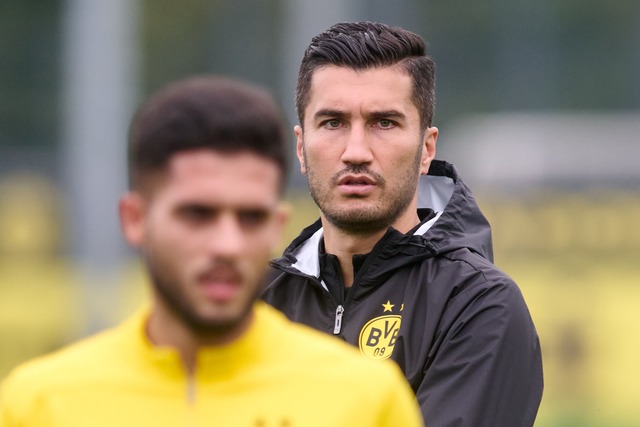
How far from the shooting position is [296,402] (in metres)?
2.49

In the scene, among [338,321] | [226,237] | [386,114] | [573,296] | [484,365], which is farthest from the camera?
[573,296]

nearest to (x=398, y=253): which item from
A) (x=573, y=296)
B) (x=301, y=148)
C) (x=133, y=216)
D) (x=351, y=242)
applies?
(x=351, y=242)

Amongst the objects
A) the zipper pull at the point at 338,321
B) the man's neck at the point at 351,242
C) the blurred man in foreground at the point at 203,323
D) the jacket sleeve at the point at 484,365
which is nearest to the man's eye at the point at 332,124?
the man's neck at the point at 351,242

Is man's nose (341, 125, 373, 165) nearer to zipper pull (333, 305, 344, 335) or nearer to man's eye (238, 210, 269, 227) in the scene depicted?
zipper pull (333, 305, 344, 335)

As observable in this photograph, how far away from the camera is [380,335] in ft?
13.2

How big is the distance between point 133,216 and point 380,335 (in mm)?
1599

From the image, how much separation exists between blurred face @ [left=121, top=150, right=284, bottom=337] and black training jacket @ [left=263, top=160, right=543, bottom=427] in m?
1.44

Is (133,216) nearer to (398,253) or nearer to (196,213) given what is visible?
(196,213)

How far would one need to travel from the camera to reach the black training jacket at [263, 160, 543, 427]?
3.85 meters

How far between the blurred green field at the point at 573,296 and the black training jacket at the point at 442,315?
850 centimetres

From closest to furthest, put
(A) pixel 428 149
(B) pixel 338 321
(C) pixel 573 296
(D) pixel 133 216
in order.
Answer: (D) pixel 133 216 → (B) pixel 338 321 → (A) pixel 428 149 → (C) pixel 573 296

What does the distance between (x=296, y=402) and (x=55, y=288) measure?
12.3m

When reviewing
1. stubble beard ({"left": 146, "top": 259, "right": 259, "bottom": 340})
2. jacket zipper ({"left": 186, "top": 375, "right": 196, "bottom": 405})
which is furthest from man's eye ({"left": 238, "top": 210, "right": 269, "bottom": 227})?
jacket zipper ({"left": 186, "top": 375, "right": 196, "bottom": 405})

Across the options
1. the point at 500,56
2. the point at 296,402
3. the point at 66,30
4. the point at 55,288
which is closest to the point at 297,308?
the point at 296,402
